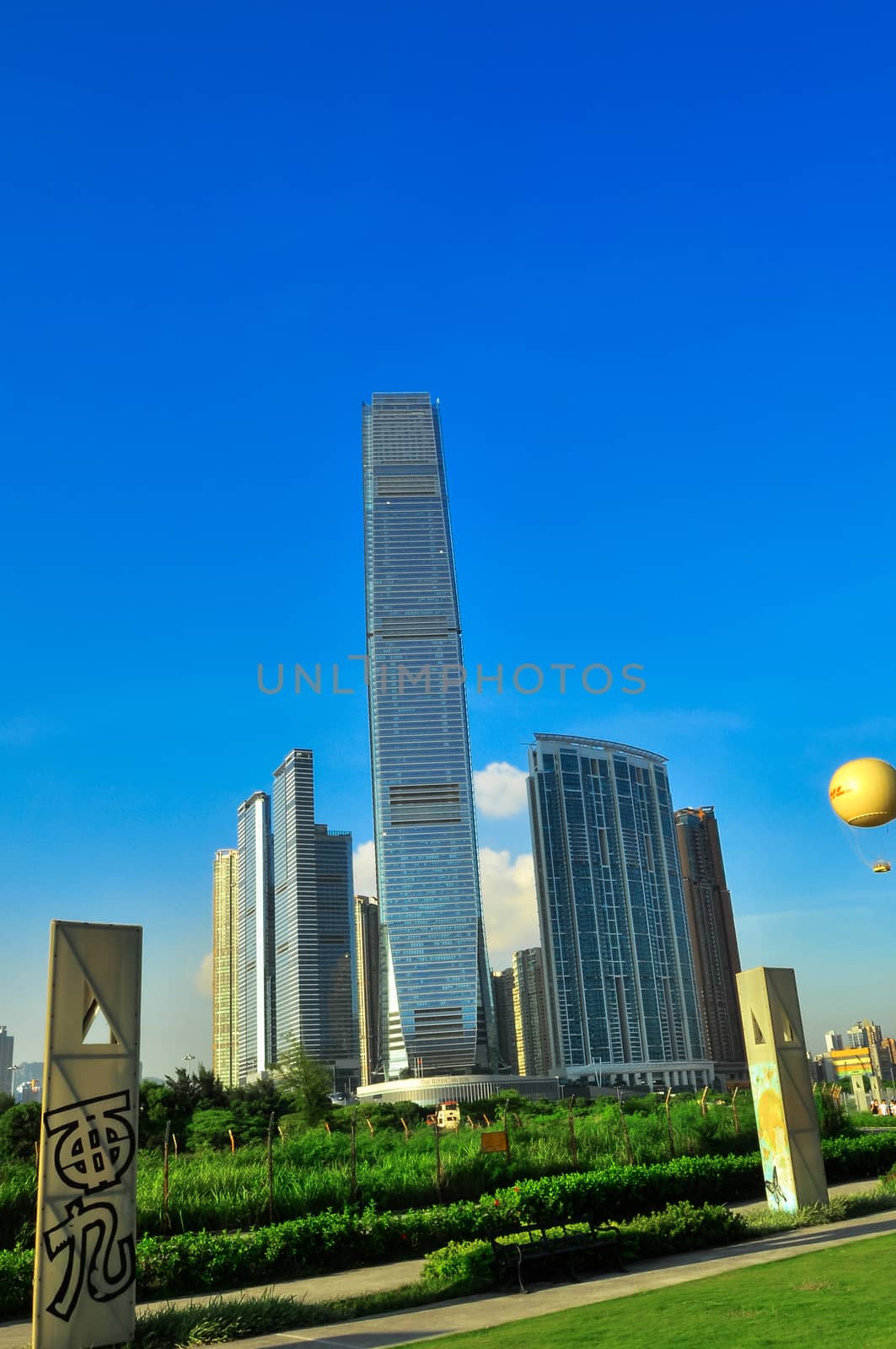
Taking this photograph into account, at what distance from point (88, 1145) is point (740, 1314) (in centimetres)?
659

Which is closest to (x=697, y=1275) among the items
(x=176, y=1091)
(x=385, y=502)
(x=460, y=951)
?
(x=176, y=1091)

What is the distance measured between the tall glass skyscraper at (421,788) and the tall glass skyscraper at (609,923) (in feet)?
52.6

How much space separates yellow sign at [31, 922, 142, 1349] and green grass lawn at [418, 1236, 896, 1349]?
11.4 ft

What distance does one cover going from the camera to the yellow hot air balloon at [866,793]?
16.1m

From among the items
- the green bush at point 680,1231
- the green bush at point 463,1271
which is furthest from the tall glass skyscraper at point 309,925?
the green bush at point 463,1271

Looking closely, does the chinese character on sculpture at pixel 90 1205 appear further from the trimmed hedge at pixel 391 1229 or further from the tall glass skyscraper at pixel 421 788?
the tall glass skyscraper at pixel 421 788

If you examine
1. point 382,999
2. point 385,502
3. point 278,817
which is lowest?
point 382,999

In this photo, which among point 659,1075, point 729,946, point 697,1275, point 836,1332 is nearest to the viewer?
point 836,1332

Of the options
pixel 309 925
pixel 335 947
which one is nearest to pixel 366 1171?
pixel 309 925

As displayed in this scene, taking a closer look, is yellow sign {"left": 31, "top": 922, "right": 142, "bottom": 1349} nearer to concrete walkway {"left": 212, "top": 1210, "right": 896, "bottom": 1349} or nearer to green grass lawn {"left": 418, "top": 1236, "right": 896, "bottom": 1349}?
concrete walkway {"left": 212, "top": 1210, "right": 896, "bottom": 1349}

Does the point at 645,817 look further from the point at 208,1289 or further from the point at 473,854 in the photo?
the point at 208,1289

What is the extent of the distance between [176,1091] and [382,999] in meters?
83.6

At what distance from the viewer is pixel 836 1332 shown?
870 centimetres

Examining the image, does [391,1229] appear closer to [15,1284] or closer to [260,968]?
[15,1284]
